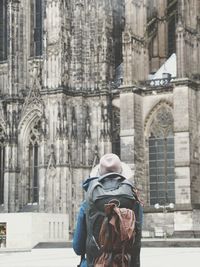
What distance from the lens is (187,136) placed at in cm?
3556

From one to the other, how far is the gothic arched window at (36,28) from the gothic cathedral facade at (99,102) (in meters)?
0.07

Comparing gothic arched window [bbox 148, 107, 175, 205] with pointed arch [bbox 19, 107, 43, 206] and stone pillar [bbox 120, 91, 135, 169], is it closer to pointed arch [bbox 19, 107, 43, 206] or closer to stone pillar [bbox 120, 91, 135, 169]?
stone pillar [bbox 120, 91, 135, 169]

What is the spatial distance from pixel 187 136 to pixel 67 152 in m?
6.85

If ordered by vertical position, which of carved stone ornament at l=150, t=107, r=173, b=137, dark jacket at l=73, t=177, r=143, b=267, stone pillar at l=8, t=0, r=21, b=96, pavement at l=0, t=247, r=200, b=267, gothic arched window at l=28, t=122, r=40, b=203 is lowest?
pavement at l=0, t=247, r=200, b=267

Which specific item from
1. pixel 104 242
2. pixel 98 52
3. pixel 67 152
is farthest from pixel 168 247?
pixel 104 242

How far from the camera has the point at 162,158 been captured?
37.9m

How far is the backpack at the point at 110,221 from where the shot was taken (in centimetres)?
427

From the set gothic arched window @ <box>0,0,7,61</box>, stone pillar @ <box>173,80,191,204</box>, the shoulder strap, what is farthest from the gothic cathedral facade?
the shoulder strap

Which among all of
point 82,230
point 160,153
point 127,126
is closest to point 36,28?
point 127,126

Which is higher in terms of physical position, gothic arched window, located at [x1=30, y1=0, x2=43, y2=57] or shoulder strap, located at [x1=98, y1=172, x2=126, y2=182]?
gothic arched window, located at [x1=30, y1=0, x2=43, y2=57]

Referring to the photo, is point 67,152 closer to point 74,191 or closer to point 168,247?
point 74,191

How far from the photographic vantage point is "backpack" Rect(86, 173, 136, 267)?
4.27 metres

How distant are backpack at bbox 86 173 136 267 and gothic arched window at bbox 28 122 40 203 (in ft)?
119

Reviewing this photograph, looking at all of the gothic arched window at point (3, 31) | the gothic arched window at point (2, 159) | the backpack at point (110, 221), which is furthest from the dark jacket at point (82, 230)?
the gothic arched window at point (3, 31)
